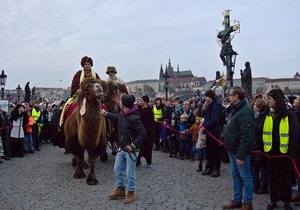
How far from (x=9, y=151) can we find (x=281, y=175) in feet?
33.0

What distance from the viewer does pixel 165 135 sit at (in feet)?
46.7

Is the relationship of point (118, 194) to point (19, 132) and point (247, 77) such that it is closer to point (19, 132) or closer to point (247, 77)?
point (19, 132)

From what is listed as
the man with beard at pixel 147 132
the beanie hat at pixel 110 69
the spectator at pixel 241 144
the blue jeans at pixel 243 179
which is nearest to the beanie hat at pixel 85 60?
the beanie hat at pixel 110 69

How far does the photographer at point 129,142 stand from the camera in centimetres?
678

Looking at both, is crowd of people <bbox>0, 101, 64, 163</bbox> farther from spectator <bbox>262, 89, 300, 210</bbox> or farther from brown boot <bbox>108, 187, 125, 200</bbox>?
spectator <bbox>262, 89, 300, 210</bbox>

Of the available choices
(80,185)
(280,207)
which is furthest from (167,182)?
(280,207)

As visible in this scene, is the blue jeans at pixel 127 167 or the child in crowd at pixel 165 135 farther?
the child in crowd at pixel 165 135

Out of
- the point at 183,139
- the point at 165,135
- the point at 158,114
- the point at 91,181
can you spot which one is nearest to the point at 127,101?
the point at 91,181

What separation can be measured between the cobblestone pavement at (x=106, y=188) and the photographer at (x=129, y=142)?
0.92ft

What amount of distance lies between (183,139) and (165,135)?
1.92 meters

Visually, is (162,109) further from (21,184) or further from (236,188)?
(236,188)

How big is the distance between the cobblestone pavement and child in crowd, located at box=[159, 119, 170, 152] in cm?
255

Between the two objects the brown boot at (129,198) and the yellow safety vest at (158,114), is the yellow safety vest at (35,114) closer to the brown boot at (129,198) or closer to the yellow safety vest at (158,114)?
the yellow safety vest at (158,114)

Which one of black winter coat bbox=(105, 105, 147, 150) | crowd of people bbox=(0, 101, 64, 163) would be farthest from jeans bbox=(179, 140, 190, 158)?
black winter coat bbox=(105, 105, 147, 150)
